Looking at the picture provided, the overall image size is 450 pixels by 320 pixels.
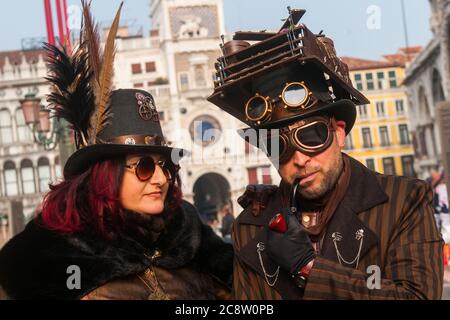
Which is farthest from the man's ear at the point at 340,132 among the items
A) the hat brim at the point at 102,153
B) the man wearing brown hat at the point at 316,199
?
the hat brim at the point at 102,153

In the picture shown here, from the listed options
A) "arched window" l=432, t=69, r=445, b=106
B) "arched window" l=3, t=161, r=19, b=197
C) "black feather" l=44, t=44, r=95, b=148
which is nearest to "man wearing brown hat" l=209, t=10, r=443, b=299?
"black feather" l=44, t=44, r=95, b=148

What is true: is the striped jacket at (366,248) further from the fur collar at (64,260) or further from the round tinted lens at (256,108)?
the fur collar at (64,260)

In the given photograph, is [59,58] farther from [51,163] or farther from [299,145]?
[51,163]

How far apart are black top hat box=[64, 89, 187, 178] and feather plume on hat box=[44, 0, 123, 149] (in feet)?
0.16

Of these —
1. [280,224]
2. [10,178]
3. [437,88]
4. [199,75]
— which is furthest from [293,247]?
[199,75]

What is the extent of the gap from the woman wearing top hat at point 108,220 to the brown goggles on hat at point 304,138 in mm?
765

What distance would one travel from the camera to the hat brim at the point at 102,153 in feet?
11.2

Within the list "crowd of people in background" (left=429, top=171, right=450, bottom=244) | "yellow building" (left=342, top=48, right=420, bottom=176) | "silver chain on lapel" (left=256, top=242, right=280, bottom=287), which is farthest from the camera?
"yellow building" (left=342, top=48, right=420, bottom=176)

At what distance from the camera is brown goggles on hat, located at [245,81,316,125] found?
9.25ft

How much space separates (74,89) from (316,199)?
1.33 m

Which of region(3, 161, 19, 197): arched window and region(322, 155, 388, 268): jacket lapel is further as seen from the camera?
region(3, 161, 19, 197): arched window

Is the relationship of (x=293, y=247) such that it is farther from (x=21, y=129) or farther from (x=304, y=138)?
(x=21, y=129)

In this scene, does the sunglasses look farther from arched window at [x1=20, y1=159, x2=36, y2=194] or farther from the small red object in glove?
arched window at [x1=20, y1=159, x2=36, y2=194]

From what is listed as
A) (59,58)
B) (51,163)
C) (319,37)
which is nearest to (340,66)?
(319,37)
